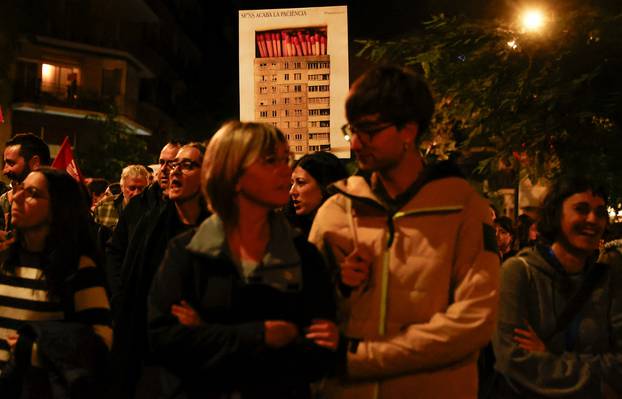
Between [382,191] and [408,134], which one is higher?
[408,134]

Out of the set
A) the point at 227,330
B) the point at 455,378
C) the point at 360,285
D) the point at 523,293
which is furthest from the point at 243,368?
the point at 523,293

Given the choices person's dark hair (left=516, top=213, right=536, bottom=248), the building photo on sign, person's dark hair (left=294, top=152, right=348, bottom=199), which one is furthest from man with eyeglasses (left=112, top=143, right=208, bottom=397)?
person's dark hair (left=516, top=213, right=536, bottom=248)

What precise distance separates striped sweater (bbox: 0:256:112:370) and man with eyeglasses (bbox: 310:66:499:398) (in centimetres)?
134

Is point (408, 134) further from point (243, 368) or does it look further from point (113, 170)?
point (113, 170)

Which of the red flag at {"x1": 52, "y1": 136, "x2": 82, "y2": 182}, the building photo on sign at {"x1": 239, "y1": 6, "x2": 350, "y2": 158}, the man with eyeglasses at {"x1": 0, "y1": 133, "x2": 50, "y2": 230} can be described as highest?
the building photo on sign at {"x1": 239, "y1": 6, "x2": 350, "y2": 158}

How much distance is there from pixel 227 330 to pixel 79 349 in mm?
1211

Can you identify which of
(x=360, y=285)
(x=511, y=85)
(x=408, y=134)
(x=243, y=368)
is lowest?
(x=243, y=368)

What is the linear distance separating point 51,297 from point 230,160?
1412 mm

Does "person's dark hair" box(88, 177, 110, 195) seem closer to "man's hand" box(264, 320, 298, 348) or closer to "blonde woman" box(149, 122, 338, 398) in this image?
"blonde woman" box(149, 122, 338, 398)

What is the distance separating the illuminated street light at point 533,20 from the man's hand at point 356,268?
840cm

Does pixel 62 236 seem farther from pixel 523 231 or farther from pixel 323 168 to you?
pixel 523 231

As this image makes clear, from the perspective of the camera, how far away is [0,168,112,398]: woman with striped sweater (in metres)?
3.54

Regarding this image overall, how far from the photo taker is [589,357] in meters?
3.62

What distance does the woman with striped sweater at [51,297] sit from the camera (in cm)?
354
